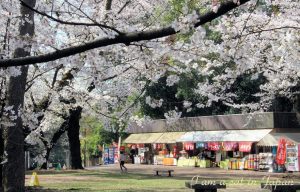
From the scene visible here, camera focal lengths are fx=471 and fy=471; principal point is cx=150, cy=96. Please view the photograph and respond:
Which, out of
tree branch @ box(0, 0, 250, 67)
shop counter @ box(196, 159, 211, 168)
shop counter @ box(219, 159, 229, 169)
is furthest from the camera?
shop counter @ box(196, 159, 211, 168)

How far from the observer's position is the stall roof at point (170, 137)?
39178 millimetres

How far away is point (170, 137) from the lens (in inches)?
1586

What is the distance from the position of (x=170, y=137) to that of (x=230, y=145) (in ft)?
29.0

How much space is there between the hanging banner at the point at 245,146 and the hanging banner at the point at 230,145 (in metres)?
0.61

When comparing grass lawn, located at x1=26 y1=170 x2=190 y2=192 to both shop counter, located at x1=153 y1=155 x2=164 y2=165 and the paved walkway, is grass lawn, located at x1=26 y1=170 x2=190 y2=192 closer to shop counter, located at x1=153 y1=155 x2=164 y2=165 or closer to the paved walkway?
the paved walkway

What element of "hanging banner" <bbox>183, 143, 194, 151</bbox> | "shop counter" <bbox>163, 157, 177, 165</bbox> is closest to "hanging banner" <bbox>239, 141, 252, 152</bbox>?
"hanging banner" <bbox>183, 143, 194, 151</bbox>

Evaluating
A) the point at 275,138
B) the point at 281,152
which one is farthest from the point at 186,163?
the point at 281,152

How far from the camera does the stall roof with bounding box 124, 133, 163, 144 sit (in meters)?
42.5

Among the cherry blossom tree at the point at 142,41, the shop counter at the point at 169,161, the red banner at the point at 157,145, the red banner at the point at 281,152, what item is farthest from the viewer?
the red banner at the point at 157,145

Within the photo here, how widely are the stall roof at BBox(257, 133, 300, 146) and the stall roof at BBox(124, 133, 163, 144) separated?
14.1 metres

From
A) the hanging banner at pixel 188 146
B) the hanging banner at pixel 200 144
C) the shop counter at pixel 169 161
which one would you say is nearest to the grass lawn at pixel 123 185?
the hanging banner at pixel 200 144

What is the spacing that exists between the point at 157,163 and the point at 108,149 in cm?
856

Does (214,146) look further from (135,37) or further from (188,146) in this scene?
(135,37)

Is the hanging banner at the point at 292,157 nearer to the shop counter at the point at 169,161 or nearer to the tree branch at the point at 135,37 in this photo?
the shop counter at the point at 169,161
